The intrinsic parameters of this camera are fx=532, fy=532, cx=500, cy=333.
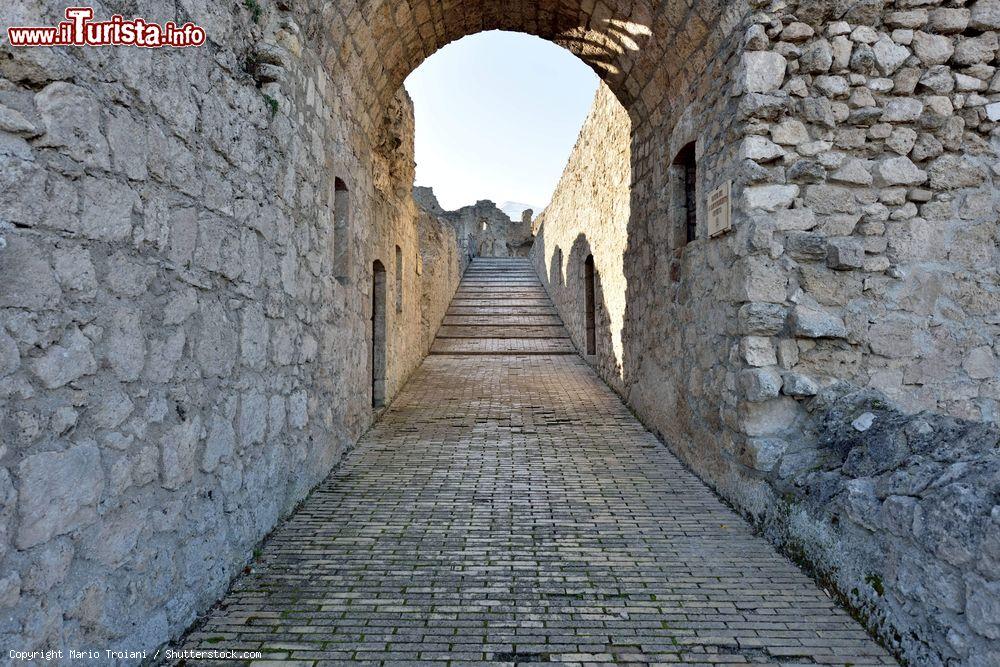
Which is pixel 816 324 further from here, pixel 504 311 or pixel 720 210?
pixel 504 311

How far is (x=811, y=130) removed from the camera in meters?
3.52

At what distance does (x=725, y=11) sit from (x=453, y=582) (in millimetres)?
4056

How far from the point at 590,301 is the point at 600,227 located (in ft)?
5.95

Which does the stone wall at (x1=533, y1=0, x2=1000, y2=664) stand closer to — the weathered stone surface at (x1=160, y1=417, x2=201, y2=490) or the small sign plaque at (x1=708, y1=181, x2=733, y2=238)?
the small sign plaque at (x1=708, y1=181, x2=733, y2=238)

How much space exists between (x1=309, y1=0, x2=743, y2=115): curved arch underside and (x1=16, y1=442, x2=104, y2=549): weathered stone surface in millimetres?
3170

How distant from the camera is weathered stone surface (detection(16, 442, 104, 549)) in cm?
157

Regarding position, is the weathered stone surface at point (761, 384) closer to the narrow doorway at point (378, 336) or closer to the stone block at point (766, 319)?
the stone block at point (766, 319)

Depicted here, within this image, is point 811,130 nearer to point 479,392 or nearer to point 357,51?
point 357,51

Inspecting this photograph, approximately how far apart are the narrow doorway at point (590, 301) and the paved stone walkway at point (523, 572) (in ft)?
15.0

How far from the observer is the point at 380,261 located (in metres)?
6.41

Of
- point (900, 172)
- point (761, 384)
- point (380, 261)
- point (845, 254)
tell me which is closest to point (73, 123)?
point (761, 384)

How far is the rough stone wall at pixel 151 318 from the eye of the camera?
1.58 metres

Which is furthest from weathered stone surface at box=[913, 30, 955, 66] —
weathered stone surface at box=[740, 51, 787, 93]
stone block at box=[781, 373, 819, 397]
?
stone block at box=[781, 373, 819, 397]

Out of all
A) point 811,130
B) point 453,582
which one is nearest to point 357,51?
point 811,130
